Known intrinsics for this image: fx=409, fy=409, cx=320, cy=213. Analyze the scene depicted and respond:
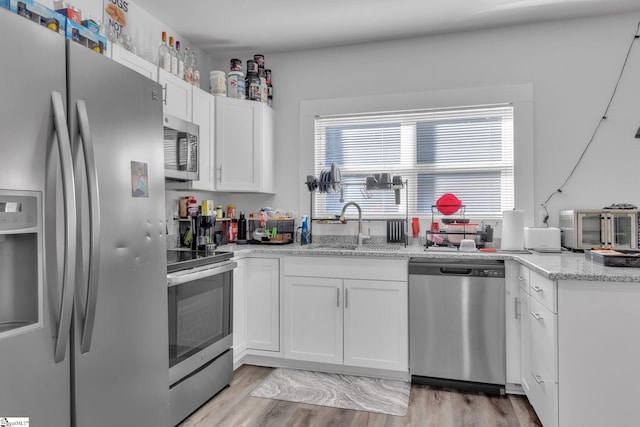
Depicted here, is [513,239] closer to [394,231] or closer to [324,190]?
[394,231]

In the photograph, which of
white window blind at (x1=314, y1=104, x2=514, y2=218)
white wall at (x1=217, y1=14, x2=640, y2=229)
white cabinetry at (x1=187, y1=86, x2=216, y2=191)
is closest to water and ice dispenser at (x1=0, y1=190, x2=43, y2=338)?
white cabinetry at (x1=187, y1=86, x2=216, y2=191)

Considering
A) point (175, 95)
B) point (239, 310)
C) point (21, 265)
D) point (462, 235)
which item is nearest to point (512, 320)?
point (462, 235)

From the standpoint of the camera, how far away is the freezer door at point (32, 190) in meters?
1.15

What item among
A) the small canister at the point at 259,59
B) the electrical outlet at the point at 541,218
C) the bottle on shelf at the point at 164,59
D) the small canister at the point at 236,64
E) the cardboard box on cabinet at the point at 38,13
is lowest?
the electrical outlet at the point at 541,218

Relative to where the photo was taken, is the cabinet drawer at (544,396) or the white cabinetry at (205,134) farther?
the white cabinetry at (205,134)

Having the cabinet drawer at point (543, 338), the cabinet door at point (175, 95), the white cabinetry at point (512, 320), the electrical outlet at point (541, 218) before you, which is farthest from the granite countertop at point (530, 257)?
the cabinet door at point (175, 95)

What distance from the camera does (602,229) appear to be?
2.73 m

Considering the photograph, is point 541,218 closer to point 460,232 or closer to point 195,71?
point 460,232

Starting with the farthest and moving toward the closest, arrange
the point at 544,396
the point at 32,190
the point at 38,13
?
the point at 544,396 → the point at 38,13 → the point at 32,190

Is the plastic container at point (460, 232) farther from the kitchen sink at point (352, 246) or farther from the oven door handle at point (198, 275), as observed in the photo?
the oven door handle at point (198, 275)

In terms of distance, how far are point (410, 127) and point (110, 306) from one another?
268cm

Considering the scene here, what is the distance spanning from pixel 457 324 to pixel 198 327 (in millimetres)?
1633

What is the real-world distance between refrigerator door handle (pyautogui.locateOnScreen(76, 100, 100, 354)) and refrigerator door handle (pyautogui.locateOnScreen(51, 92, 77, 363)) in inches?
2.8

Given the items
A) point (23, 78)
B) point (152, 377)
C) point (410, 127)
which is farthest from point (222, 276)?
point (410, 127)
